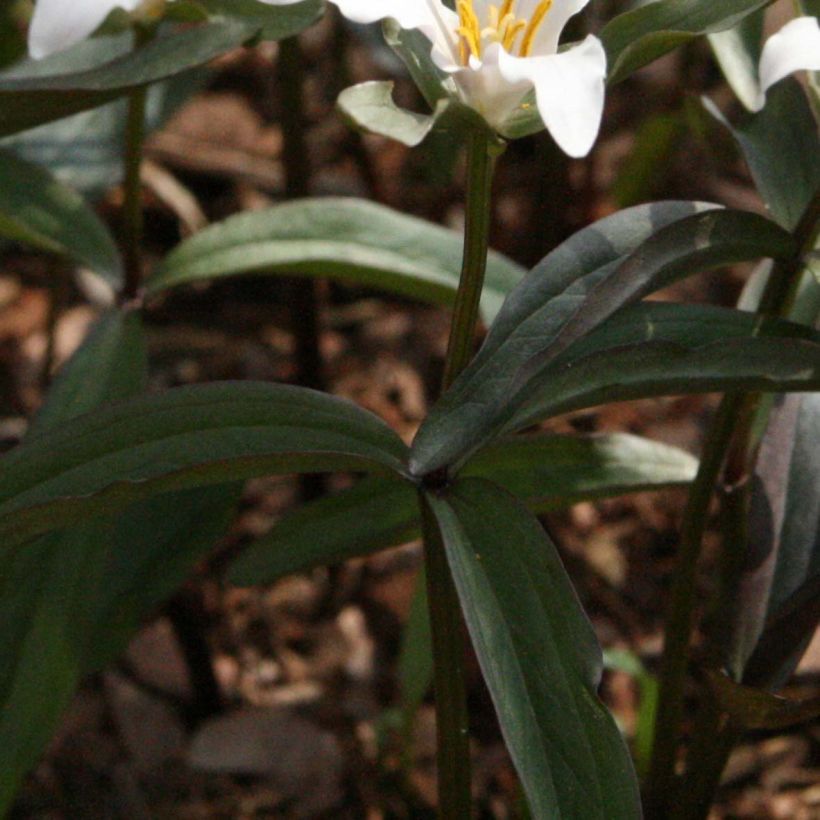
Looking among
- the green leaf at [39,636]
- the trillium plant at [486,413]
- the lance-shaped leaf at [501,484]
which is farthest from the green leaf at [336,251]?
the green leaf at [39,636]

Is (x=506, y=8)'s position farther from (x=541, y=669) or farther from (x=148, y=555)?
(x=148, y=555)

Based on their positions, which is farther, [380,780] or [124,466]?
[380,780]

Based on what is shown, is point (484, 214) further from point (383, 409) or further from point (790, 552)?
point (383, 409)

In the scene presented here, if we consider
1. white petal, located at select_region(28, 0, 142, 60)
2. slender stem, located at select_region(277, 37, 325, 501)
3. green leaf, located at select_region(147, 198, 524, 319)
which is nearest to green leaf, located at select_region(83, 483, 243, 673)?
green leaf, located at select_region(147, 198, 524, 319)

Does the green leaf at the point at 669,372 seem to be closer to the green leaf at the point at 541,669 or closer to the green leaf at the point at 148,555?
the green leaf at the point at 541,669

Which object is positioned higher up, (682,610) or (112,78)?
(112,78)

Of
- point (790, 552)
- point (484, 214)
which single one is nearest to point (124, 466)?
point (484, 214)

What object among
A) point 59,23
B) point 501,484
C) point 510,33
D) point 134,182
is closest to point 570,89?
point 510,33
